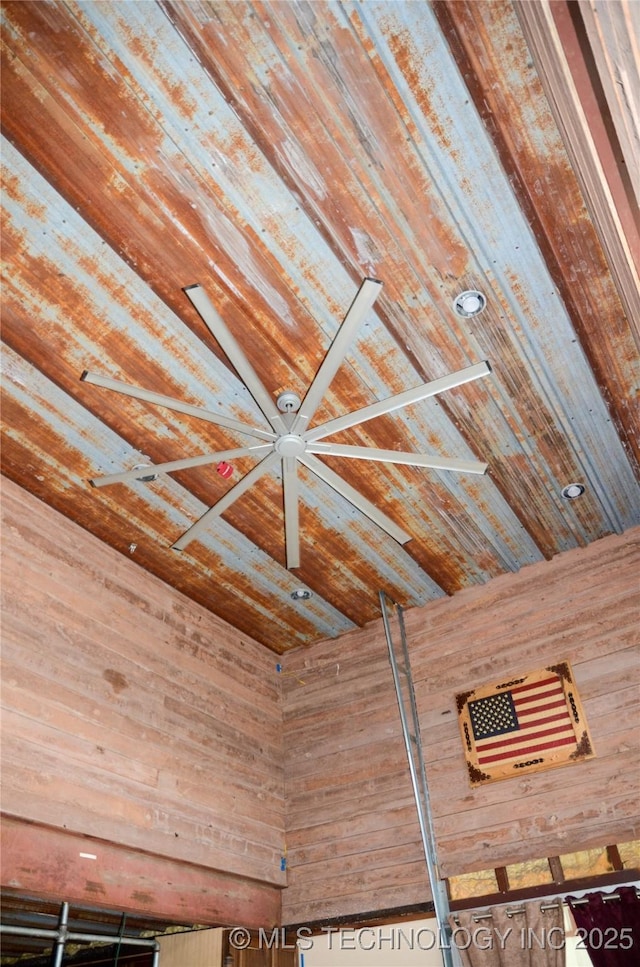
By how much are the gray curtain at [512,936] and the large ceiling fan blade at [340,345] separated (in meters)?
3.04

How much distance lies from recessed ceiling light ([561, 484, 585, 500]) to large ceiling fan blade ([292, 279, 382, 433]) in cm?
214

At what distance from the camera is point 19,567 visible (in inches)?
168

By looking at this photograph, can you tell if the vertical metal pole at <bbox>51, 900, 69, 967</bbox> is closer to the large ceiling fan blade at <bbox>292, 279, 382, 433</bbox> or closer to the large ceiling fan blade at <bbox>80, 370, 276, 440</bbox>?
the large ceiling fan blade at <bbox>80, 370, 276, 440</bbox>

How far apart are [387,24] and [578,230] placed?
1.23 m

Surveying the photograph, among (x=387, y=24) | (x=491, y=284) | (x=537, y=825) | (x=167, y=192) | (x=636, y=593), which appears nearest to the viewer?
(x=387, y=24)

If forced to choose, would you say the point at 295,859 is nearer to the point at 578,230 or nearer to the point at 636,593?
the point at 636,593

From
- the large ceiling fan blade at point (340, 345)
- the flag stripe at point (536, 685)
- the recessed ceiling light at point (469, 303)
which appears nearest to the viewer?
the large ceiling fan blade at point (340, 345)

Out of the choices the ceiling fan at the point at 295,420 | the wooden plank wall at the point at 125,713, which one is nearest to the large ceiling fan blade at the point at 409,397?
the ceiling fan at the point at 295,420

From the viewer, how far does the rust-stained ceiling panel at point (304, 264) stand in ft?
9.54

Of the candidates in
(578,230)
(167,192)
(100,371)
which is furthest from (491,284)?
(100,371)

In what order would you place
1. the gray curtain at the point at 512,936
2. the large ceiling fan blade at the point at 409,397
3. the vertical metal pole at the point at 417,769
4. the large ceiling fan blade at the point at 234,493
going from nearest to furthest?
the large ceiling fan blade at the point at 409,397, the large ceiling fan blade at the point at 234,493, the gray curtain at the point at 512,936, the vertical metal pole at the point at 417,769

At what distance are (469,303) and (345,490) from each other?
3.52 feet

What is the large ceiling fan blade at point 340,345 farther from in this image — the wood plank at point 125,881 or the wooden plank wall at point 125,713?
the wood plank at point 125,881

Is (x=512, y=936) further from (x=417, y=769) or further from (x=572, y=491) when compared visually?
(x=572, y=491)
